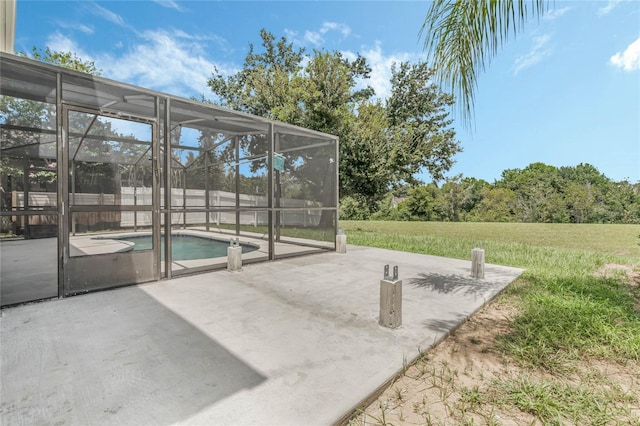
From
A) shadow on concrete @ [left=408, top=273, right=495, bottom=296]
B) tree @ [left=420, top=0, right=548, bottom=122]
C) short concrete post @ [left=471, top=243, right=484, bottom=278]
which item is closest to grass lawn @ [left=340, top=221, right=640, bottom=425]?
shadow on concrete @ [left=408, top=273, right=495, bottom=296]

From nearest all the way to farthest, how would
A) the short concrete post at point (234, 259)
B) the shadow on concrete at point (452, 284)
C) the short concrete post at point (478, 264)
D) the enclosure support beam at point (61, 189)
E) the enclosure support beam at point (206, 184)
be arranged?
1. the enclosure support beam at point (61, 189)
2. the shadow on concrete at point (452, 284)
3. the short concrete post at point (478, 264)
4. the short concrete post at point (234, 259)
5. the enclosure support beam at point (206, 184)

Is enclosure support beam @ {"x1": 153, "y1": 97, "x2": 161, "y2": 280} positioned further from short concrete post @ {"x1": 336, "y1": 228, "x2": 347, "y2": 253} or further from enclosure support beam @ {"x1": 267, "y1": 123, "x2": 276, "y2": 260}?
short concrete post @ {"x1": 336, "y1": 228, "x2": 347, "y2": 253}

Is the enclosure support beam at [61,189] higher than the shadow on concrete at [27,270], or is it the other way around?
the enclosure support beam at [61,189]

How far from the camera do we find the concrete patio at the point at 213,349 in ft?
5.27

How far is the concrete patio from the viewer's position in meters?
1.61

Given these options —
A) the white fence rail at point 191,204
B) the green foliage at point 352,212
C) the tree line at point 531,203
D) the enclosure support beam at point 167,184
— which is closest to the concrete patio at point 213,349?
the enclosure support beam at point 167,184

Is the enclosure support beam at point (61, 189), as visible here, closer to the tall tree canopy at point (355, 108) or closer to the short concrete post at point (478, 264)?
the short concrete post at point (478, 264)

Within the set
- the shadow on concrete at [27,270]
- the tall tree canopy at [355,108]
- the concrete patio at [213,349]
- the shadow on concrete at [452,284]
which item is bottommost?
the shadow on concrete at [452,284]

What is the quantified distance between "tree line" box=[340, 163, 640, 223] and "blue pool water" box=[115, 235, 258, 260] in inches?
532

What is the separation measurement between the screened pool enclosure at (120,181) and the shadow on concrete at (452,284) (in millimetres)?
2791

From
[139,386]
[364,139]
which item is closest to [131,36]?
[364,139]

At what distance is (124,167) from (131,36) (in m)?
8.89

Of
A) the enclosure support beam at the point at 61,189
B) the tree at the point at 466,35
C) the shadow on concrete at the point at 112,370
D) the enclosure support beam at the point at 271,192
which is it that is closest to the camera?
the shadow on concrete at the point at 112,370

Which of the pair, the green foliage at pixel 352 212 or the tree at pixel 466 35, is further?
the green foliage at pixel 352 212
